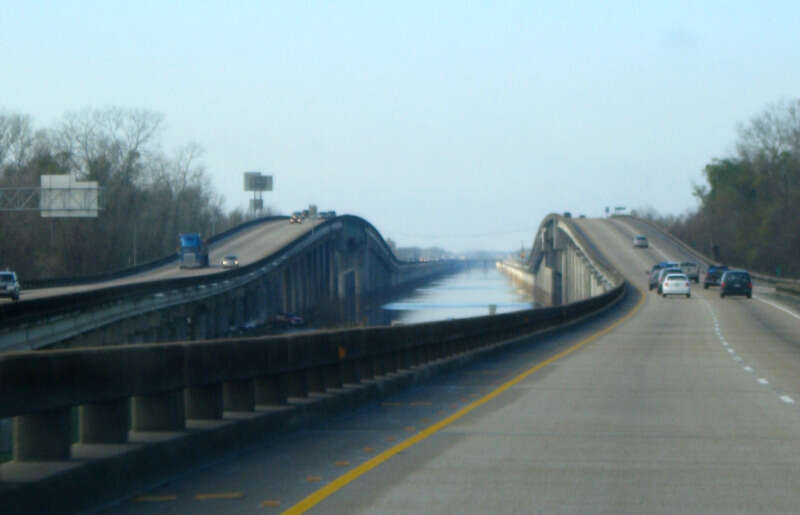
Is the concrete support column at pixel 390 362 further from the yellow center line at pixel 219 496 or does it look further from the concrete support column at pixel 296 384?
the yellow center line at pixel 219 496

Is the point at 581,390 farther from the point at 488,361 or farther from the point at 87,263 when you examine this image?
the point at 87,263

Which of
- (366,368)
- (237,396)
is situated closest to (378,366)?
(366,368)

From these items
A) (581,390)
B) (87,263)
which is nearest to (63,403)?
(581,390)

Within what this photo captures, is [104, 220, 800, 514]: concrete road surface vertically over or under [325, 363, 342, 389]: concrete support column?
under

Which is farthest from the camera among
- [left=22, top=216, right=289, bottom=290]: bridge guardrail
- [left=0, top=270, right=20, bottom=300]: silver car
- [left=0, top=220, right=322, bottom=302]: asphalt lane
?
[left=0, top=220, right=322, bottom=302]: asphalt lane

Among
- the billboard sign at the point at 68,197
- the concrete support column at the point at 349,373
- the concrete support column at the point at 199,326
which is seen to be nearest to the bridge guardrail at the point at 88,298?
the concrete support column at the point at 199,326

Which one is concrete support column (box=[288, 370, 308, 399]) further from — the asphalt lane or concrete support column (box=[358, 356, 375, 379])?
the asphalt lane

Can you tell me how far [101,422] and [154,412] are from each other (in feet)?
3.15

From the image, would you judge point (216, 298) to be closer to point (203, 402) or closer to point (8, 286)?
point (8, 286)

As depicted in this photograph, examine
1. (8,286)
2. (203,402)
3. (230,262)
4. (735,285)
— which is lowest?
(203,402)

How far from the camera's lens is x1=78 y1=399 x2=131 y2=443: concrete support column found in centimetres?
840

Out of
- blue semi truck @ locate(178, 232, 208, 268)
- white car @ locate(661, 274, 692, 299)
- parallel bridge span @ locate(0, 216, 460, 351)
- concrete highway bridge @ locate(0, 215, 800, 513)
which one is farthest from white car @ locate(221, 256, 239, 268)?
concrete highway bridge @ locate(0, 215, 800, 513)

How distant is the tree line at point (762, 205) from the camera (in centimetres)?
13375

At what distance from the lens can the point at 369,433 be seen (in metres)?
12.7
